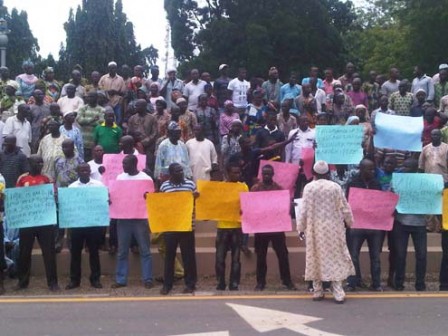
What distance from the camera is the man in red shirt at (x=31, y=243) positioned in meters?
10.3

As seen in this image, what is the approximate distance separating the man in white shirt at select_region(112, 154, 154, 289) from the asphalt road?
31.8 inches

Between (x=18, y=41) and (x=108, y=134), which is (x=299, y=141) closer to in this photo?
(x=108, y=134)

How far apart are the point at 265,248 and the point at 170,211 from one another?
147 centimetres

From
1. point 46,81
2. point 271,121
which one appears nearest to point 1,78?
point 46,81

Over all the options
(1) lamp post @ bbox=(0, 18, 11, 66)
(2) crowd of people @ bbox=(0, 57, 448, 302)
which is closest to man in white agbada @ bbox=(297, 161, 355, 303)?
(2) crowd of people @ bbox=(0, 57, 448, 302)

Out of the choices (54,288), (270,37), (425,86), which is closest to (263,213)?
(54,288)

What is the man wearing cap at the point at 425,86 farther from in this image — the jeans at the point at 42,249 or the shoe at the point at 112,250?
the jeans at the point at 42,249

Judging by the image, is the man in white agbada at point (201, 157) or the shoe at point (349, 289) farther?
the man in white agbada at point (201, 157)

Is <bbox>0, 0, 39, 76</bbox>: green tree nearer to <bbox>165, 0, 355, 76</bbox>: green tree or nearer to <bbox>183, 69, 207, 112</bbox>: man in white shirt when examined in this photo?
<bbox>165, 0, 355, 76</bbox>: green tree

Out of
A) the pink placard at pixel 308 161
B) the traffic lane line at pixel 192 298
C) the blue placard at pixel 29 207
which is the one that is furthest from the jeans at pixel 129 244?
the pink placard at pixel 308 161

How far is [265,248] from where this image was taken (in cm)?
1032

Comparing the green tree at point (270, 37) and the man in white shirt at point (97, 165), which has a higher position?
the green tree at point (270, 37)

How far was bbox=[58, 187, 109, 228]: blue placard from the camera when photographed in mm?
10305

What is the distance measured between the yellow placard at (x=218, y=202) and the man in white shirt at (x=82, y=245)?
1.50m
